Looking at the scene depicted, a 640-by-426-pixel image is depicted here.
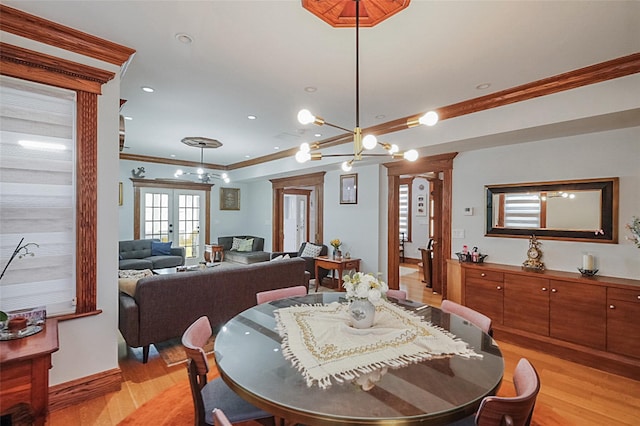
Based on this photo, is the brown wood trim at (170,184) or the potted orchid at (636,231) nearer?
the potted orchid at (636,231)

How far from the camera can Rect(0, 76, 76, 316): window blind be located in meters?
2.02

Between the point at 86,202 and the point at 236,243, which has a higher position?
the point at 86,202

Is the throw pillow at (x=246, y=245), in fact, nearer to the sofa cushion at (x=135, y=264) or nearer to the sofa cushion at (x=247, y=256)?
the sofa cushion at (x=247, y=256)

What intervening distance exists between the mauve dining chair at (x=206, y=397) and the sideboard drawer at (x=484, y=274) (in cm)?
301

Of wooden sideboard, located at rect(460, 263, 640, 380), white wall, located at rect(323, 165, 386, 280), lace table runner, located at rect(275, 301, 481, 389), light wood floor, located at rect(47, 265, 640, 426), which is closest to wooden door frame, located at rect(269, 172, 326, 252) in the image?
white wall, located at rect(323, 165, 386, 280)

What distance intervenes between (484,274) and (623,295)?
3.86ft

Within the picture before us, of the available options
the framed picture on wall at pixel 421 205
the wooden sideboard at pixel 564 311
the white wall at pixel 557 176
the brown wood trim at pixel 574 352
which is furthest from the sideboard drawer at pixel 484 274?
the framed picture on wall at pixel 421 205

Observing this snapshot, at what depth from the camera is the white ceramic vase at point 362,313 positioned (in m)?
1.74

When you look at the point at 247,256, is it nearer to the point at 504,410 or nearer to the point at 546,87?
the point at 546,87

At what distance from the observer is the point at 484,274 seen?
11.9 ft

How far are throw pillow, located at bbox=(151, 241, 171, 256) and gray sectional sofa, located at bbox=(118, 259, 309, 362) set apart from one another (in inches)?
150

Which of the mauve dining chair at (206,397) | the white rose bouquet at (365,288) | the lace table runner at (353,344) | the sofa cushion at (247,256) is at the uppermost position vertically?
the white rose bouquet at (365,288)

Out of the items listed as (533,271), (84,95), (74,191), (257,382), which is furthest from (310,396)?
(533,271)

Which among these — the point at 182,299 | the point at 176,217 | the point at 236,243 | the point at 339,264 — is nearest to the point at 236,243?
the point at 236,243
